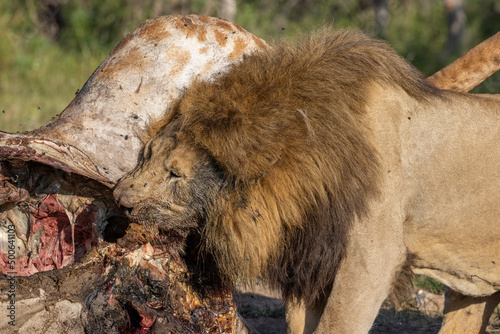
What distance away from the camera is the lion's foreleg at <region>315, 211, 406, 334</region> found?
8.61ft

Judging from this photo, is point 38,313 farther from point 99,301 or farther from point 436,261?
point 436,261

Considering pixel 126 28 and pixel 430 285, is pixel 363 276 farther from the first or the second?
pixel 126 28

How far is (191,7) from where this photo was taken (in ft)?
31.4

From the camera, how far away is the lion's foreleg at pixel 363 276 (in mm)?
2625

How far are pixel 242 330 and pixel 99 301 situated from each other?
0.82m

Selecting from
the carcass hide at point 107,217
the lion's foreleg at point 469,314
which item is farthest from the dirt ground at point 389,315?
the carcass hide at point 107,217

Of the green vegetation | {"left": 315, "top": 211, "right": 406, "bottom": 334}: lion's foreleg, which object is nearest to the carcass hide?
{"left": 315, "top": 211, "right": 406, "bottom": 334}: lion's foreleg

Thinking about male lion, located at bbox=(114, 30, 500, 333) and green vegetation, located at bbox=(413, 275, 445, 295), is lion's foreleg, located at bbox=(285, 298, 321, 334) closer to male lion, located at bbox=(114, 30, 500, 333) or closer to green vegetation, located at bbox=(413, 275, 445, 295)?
male lion, located at bbox=(114, 30, 500, 333)

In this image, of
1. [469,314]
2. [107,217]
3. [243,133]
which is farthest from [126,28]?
[243,133]

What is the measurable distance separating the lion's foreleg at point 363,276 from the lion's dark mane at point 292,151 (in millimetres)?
55

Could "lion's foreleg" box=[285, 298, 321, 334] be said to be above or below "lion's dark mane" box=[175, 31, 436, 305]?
below

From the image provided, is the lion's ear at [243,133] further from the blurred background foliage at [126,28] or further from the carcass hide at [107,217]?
the blurred background foliage at [126,28]

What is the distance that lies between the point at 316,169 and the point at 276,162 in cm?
15

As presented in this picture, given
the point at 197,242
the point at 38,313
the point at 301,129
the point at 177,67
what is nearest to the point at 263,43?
the point at 177,67
